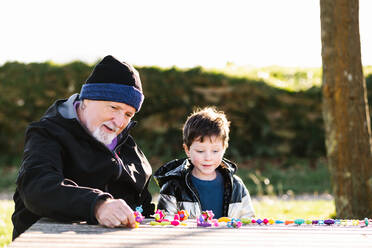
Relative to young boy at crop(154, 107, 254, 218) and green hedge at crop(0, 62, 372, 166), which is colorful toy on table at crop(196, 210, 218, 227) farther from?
green hedge at crop(0, 62, 372, 166)

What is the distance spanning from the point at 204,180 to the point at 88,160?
1107 millimetres

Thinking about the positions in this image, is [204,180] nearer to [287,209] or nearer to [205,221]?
[205,221]

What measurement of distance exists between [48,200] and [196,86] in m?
9.20

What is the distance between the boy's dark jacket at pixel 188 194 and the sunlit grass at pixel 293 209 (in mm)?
3107

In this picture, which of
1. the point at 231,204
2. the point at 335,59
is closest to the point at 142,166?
the point at 231,204

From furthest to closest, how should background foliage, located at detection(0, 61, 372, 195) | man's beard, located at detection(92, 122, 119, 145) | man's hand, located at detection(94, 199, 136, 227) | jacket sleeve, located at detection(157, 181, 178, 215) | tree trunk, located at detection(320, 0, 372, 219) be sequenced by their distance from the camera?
background foliage, located at detection(0, 61, 372, 195), tree trunk, located at detection(320, 0, 372, 219), jacket sleeve, located at detection(157, 181, 178, 215), man's beard, located at detection(92, 122, 119, 145), man's hand, located at detection(94, 199, 136, 227)

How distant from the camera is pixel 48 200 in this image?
2.76 metres

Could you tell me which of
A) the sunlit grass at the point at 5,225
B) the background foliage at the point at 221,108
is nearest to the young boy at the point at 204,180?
the sunlit grass at the point at 5,225

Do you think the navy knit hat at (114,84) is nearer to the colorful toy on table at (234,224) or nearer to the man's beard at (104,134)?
the man's beard at (104,134)

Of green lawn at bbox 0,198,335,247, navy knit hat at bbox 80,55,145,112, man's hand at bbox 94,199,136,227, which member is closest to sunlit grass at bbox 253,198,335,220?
green lawn at bbox 0,198,335,247

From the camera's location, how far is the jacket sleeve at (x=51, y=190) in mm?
2715

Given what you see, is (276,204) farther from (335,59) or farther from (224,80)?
(224,80)

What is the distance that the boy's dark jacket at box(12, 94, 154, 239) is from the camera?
2760 millimetres

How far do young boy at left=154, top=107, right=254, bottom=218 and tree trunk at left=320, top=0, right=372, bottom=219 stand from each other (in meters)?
1.93
